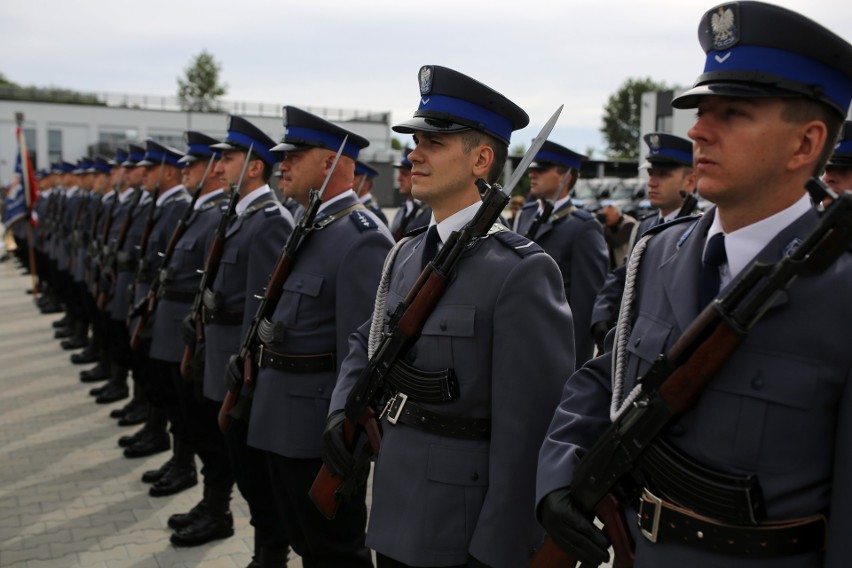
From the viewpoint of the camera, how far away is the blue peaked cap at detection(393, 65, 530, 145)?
2.57 m

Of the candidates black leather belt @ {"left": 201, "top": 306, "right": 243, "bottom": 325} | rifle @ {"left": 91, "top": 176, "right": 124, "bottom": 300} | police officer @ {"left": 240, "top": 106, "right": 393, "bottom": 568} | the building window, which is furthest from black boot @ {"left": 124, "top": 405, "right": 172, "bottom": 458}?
the building window

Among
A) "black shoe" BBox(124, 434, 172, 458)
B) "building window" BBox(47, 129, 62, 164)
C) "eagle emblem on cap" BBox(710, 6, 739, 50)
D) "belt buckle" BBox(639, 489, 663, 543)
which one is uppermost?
"eagle emblem on cap" BBox(710, 6, 739, 50)

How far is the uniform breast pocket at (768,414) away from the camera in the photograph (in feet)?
Answer: 4.87

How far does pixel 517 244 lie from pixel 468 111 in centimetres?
51

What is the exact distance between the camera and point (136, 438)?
6.14 metres

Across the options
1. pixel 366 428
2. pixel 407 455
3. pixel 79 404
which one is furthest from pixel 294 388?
pixel 79 404

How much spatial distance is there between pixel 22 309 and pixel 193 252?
9.50m

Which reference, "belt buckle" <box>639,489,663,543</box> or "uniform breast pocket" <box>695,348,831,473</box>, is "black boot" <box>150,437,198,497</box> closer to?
"belt buckle" <box>639,489,663,543</box>

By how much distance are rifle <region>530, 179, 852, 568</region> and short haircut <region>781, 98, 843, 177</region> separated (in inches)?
6.6

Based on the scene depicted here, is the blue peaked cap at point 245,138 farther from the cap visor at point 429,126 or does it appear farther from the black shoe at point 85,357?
the black shoe at point 85,357

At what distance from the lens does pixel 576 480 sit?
1.74 m

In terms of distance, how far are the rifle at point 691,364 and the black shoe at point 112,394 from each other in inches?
255

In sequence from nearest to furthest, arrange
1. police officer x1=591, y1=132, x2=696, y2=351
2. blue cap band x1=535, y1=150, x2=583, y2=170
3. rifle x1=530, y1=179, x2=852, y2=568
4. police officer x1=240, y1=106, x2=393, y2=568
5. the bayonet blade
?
1. rifle x1=530, y1=179, x2=852, y2=568
2. the bayonet blade
3. police officer x1=240, y1=106, x2=393, y2=568
4. police officer x1=591, y1=132, x2=696, y2=351
5. blue cap band x1=535, y1=150, x2=583, y2=170

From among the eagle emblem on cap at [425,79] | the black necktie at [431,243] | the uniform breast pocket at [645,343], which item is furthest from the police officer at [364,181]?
the uniform breast pocket at [645,343]
